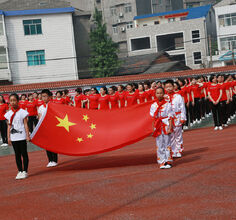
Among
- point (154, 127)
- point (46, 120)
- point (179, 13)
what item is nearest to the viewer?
point (154, 127)

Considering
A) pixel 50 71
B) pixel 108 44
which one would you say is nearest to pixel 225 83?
pixel 50 71

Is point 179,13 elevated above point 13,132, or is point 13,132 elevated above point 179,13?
point 179,13

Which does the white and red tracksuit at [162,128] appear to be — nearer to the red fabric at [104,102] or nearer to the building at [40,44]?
the red fabric at [104,102]

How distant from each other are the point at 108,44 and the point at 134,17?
15331mm

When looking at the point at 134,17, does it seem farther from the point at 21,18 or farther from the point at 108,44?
the point at 21,18

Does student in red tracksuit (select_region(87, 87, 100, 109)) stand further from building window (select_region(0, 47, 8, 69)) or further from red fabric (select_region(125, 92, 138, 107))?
building window (select_region(0, 47, 8, 69))

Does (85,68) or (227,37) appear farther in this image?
(227,37)

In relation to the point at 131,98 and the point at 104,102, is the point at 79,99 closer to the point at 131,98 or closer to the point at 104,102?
the point at 104,102

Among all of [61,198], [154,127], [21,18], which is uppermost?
[21,18]

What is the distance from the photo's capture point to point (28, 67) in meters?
44.1

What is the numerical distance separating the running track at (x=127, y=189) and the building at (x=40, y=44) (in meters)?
34.2

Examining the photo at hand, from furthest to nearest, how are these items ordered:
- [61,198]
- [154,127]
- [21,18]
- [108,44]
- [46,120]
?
[108,44] < [21,18] < [46,120] < [154,127] < [61,198]

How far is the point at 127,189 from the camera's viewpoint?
23.7 ft

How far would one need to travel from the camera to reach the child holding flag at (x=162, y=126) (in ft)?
29.1
